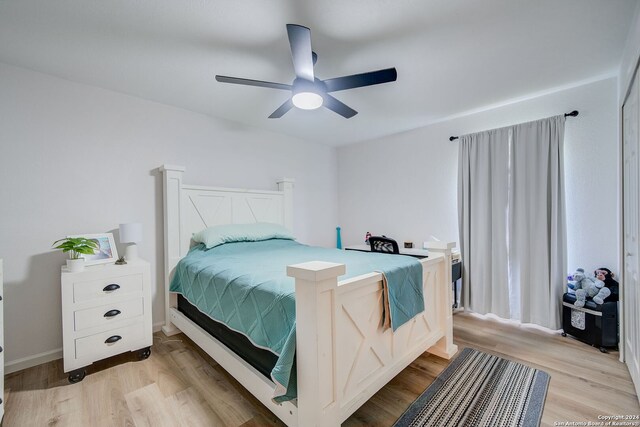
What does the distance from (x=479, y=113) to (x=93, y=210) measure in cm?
414

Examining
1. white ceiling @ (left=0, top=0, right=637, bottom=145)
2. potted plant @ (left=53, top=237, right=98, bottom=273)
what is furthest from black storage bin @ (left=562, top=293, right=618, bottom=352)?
potted plant @ (left=53, top=237, right=98, bottom=273)

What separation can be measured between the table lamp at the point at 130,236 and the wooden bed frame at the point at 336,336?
317 mm

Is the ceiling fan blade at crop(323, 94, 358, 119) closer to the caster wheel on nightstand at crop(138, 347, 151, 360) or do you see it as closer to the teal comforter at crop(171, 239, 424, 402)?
the teal comforter at crop(171, 239, 424, 402)

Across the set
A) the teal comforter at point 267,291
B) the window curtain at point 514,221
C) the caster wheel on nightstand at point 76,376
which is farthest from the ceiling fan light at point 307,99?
the caster wheel on nightstand at point 76,376

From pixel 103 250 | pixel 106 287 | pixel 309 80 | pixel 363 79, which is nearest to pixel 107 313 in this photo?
pixel 106 287

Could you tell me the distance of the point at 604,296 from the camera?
2.17 meters

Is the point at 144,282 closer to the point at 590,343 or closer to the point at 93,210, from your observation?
the point at 93,210

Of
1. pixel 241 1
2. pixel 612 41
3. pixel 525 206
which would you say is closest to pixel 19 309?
pixel 241 1

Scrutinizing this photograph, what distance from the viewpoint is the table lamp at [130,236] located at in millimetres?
2285

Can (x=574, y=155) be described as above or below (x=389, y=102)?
below

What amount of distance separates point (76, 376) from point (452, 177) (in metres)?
4.05

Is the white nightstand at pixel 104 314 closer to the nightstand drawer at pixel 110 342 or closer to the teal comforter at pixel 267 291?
the nightstand drawer at pixel 110 342

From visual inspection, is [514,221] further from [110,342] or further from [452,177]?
[110,342]

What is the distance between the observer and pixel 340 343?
4.39ft
